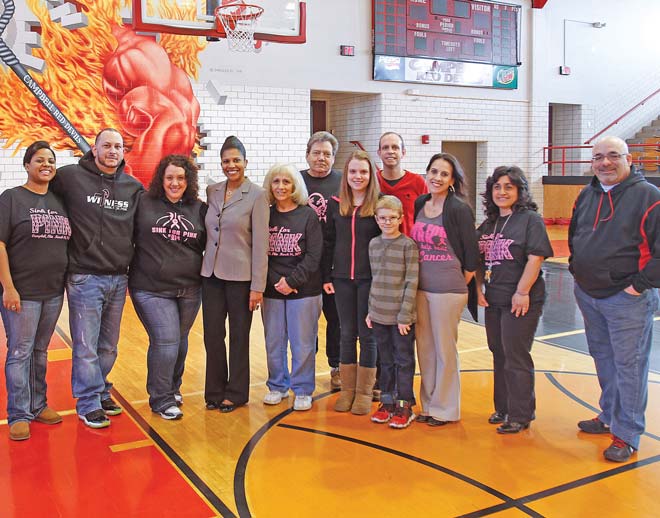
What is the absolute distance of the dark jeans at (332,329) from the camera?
4.79 meters

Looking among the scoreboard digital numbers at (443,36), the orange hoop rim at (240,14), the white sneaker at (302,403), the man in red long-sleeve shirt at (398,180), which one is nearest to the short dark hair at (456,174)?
the man in red long-sleeve shirt at (398,180)

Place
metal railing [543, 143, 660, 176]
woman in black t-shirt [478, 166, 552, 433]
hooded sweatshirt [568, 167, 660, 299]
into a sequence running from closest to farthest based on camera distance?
1. hooded sweatshirt [568, 167, 660, 299]
2. woman in black t-shirt [478, 166, 552, 433]
3. metal railing [543, 143, 660, 176]

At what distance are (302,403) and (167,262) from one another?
4.12 ft

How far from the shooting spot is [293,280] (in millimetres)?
4281

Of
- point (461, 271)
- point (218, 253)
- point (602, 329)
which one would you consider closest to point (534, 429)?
point (602, 329)

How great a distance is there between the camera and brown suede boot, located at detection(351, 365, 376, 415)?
14.3 ft

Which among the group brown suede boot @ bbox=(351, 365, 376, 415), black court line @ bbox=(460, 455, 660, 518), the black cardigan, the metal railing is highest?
the metal railing

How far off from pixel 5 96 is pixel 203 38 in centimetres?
319

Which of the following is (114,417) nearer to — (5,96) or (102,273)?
(102,273)

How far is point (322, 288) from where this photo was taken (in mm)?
4480

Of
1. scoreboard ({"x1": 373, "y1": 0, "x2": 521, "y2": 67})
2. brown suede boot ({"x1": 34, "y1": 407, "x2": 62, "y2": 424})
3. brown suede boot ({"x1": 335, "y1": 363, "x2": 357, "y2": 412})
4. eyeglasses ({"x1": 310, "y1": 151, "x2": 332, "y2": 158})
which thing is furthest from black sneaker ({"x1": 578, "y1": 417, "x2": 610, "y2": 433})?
scoreboard ({"x1": 373, "y1": 0, "x2": 521, "y2": 67})

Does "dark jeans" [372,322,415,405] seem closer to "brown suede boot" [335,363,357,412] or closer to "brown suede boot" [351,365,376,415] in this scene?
"brown suede boot" [351,365,376,415]

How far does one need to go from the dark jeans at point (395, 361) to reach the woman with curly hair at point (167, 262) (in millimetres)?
1230

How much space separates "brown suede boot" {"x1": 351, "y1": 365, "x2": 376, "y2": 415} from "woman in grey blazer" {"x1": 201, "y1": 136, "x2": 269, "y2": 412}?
74 cm
